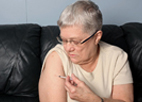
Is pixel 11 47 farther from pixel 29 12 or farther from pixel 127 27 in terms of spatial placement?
pixel 127 27

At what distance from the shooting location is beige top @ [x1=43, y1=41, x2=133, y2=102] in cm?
137

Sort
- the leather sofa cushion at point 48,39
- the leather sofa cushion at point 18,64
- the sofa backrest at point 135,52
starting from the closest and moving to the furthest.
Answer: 1. the leather sofa cushion at point 18,64
2. the leather sofa cushion at point 48,39
3. the sofa backrest at point 135,52

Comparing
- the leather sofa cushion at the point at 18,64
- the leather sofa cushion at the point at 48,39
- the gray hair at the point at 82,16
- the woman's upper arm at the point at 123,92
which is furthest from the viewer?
the leather sofa cushion at the point at 48,39

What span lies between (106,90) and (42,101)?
0.42 m

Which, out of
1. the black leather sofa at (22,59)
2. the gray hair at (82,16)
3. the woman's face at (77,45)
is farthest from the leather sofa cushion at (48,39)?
the gray hair at (82,16)

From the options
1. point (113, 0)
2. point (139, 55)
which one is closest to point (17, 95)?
point (139, 55)

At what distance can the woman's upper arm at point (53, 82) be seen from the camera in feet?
4.10

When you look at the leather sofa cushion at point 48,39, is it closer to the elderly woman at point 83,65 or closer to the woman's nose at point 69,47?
the elderly woman at point 83,65

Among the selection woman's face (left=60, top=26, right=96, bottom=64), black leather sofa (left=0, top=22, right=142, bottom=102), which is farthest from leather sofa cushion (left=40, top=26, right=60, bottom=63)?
woman's face (left=60, top=26, right=96, bottom=64)

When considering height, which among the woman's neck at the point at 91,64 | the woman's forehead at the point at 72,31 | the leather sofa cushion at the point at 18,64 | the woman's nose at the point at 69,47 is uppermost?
the woman's forehead at the point at 72,31

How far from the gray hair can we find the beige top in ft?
0.76

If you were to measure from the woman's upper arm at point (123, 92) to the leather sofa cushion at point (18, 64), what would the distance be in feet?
2.11

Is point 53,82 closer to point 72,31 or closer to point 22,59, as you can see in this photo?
point 72,31

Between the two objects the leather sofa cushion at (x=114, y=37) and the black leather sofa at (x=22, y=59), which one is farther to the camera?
the leather sofa cushion at (x=114, y=37)
